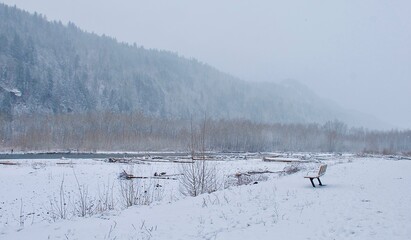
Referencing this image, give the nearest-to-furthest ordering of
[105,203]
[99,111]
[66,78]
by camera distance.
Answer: [105,203] → [99,111] → [66,78]

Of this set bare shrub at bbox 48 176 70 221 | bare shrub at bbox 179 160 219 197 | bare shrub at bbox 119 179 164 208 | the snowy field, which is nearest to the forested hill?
bare shrub at bbox 119 179 164 208

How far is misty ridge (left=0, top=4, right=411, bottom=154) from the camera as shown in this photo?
94250mm

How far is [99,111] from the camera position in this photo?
11762 cm

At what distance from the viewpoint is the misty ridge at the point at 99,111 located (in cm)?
9425

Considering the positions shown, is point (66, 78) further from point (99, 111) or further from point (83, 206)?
point (83, 206)

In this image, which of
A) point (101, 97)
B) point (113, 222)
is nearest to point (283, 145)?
point (101, 97)

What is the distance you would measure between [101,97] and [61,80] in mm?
17653

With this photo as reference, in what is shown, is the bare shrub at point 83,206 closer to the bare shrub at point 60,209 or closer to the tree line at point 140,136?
the bare shrub at point 60,209

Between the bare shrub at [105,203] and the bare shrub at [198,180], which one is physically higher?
the bare shrub at [198,180]

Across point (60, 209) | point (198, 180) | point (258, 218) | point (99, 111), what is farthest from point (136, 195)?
point (99, 111)

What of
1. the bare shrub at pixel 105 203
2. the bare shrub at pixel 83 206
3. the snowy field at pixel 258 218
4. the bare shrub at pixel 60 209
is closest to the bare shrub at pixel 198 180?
the snowy field at pixel 258 218

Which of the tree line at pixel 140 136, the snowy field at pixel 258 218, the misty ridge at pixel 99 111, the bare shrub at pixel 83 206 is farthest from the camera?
the misty ridge at pixel 99 111

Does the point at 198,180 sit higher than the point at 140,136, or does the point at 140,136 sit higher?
the point at 140,136

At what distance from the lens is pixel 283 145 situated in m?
115
